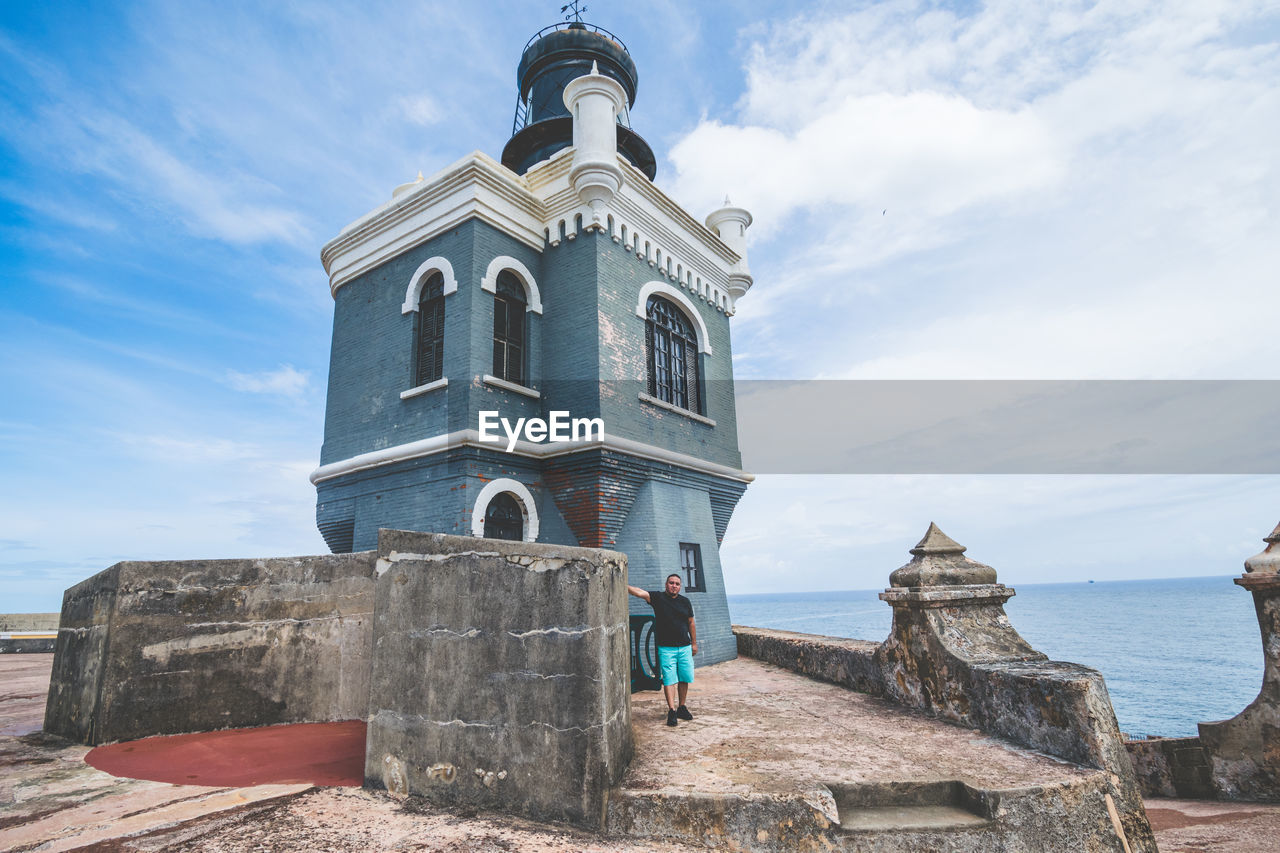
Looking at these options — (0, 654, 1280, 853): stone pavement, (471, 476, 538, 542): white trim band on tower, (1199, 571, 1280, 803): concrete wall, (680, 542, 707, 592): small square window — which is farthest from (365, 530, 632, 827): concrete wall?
(680, 542, 707, 592): small square window

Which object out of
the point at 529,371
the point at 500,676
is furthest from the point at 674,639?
the point at 529,371

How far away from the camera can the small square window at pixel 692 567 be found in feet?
35.3

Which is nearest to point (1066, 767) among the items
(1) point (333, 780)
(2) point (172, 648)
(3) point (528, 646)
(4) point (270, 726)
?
(3) point (528, 646)

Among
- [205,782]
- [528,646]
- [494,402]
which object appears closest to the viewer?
[528,646]

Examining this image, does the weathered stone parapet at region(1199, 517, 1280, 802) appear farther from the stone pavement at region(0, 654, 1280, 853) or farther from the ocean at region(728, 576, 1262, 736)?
the ocean at region(728, 576, 1262, 736)

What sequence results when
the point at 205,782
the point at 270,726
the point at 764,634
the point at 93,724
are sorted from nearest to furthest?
the point at 205,782, the point at 93,724, the point at 270,726, the point at 764,634

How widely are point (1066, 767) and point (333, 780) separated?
4.86 meters

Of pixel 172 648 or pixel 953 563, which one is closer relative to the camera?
pixel 172 648

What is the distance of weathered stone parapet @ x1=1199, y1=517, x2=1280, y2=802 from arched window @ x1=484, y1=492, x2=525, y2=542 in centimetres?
818

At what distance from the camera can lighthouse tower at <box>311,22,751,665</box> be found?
958 centimetres

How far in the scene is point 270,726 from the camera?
568 centimetres

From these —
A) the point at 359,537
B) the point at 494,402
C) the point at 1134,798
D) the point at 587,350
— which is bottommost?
the point at 1134,798

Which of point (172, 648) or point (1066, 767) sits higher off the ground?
point (172, 648)

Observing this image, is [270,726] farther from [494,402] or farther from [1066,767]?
[1066,767]
